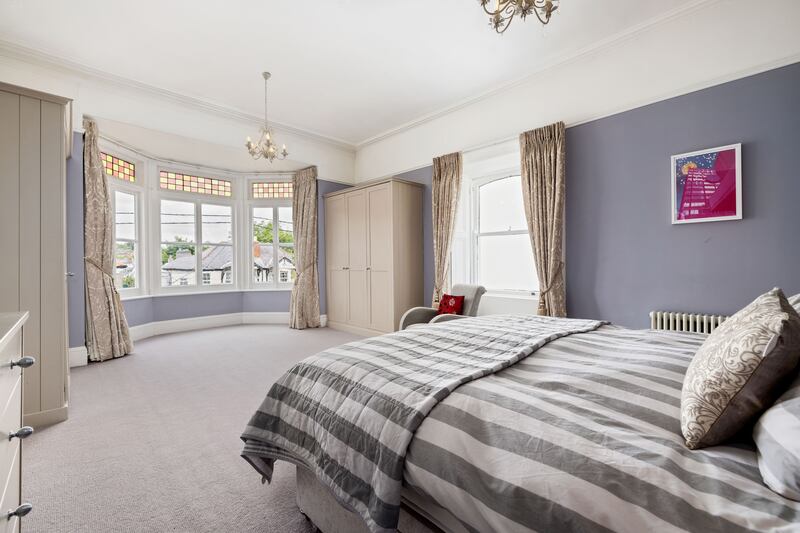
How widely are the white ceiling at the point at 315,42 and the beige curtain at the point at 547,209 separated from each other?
0.86 meters

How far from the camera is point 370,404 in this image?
1.19 m

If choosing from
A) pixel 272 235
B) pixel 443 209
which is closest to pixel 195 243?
pixel 272 235

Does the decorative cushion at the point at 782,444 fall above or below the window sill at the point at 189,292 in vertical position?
above

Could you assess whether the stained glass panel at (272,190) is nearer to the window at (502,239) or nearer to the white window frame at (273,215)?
the white window frame at (273,215)

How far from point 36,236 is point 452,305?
359 cm

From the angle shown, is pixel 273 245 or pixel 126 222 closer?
pixel 126 222

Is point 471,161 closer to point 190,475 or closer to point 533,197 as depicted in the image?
point 533,197

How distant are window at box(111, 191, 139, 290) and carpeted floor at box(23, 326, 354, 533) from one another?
5.75 feet

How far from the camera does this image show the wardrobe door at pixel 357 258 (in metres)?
5.70

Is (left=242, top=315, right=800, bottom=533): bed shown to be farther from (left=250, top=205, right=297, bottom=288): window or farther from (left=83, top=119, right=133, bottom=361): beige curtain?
(left=250, top=205, right=297, bottom=288): window

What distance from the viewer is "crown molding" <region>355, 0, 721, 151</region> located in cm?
317

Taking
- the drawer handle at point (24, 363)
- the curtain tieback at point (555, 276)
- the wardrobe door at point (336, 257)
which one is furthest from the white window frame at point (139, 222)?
the curtain tieback at point (555, 276)

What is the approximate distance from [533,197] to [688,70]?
64.9 inches

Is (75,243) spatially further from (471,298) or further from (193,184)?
(471,298)
